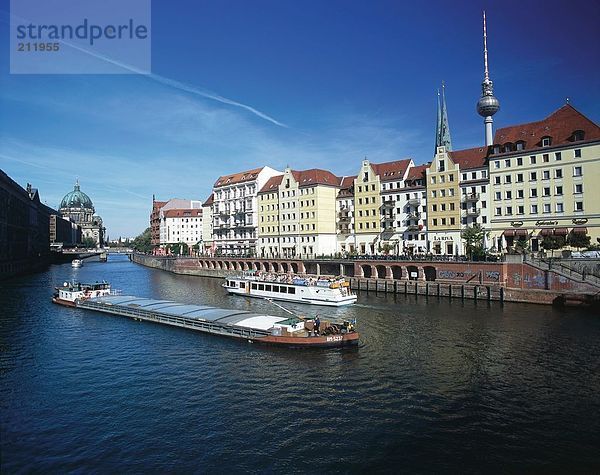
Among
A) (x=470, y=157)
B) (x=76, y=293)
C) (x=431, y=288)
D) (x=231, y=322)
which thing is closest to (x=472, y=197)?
(x=470, y=157)

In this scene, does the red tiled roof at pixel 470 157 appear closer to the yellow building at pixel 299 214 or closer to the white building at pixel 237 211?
the yellow building at pixel 299 214

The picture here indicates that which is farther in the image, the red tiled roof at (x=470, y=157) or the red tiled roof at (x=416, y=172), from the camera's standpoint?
the red tiled roof at (x=416, y=172)

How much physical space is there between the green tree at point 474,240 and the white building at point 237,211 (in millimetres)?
69302

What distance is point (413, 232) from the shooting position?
10119 cm

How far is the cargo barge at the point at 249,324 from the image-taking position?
141 ft

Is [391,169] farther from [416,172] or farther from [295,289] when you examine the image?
[295,289]

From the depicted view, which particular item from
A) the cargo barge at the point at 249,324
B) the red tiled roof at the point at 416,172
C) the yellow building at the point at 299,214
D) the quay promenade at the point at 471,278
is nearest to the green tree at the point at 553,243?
the quay promenade at the point at 471,278

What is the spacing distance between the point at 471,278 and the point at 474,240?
10735mm

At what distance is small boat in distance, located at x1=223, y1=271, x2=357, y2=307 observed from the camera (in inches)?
2790

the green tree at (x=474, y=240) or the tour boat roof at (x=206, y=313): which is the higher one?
the green tree at (x=474, y=240)

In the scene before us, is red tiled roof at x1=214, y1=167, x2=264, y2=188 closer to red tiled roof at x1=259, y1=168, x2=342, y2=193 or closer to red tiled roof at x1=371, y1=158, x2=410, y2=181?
red tiled roof at x1=259, y1=168, x2=342, y2=193

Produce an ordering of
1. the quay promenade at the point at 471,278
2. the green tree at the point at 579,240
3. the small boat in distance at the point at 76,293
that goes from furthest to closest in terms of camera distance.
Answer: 1. the small boat in distance at the point at 76,293
2. the green tree at the point at 579,240
3. the quay promenade at the point at 471,278

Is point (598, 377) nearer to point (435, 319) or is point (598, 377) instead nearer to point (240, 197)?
point (435, 319)

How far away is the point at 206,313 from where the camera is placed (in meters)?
55.3
